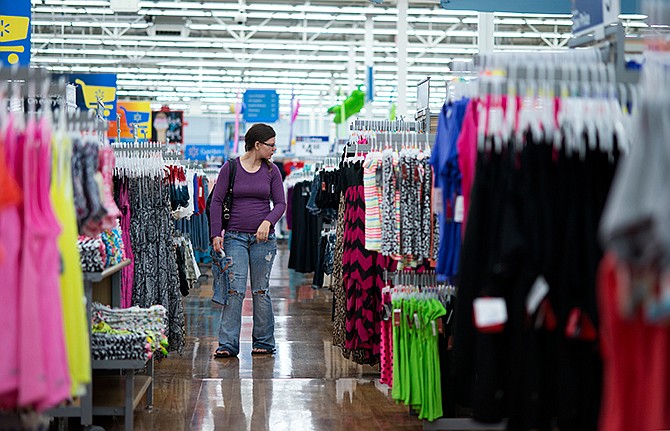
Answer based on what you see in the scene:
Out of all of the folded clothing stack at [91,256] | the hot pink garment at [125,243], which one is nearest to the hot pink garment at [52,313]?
the folded clothing stack at [91,256]

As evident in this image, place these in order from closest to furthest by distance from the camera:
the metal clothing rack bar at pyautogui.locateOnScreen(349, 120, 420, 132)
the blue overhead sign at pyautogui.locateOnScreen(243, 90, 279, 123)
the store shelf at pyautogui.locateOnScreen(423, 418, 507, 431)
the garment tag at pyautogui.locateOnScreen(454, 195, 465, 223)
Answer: the garment tag at pyautogui.locateOnScreen(454, 195, 465, 223) < the store shelf at pyautogui.locateOnScreen(423, 418, 507, 431) < the metal clothing rack bar at pyautogui.locateOnScreen(349, 120, 420, 132) < the blue overhead sign at pyautogui.locateOnScreen(243, 90, 279, 123)

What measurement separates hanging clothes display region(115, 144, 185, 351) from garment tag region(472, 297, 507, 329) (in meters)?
3.60

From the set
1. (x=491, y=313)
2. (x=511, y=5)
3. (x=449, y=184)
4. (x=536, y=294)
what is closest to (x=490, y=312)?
(x=491, y=313)

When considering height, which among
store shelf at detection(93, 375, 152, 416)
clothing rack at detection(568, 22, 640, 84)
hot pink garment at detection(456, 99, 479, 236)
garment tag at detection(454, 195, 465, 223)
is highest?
clothing rack at detection(568, 22, 640, 84)

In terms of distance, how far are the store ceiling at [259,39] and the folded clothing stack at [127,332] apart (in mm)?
10564

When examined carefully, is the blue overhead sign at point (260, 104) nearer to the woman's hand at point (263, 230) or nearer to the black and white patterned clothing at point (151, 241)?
the woman's hand at point (263, 230)

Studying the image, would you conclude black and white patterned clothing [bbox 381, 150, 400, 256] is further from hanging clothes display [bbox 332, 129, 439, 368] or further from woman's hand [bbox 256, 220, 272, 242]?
woman's hand [bbox 256, 220, 272, 242]

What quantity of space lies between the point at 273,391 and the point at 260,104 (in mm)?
16618

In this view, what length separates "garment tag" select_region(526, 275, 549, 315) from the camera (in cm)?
274

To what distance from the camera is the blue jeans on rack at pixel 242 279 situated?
265 inches

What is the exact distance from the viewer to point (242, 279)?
673 cm

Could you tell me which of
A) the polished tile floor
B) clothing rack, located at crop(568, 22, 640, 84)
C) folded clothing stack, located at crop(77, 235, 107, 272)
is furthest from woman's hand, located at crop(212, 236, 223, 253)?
clothing rack, located at crop(568, 22, 640, 84)

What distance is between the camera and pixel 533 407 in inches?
111

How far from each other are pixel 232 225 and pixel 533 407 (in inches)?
166
